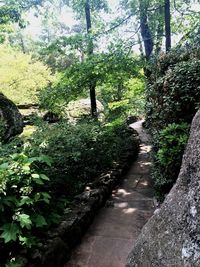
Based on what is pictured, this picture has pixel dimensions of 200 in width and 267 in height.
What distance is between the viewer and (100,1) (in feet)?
42.0

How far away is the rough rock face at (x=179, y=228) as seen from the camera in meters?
2.27

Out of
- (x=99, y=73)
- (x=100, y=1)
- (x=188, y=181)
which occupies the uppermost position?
(x=100, y=1)

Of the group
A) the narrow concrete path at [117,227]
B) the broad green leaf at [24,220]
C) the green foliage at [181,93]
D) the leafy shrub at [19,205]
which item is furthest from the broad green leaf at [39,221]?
the green foliage at [181,93]

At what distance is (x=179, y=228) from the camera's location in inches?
96.1

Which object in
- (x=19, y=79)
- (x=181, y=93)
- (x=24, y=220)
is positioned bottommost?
(x=24, y=220)

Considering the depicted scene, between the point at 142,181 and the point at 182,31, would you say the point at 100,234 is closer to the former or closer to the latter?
the point at 142,181

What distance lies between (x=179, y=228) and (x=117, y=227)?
93.6 inches

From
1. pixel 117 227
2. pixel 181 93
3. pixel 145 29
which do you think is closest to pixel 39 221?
pixel 117 227

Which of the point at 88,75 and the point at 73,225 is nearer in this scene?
the point at 73,225

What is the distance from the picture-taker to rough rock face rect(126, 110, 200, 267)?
7.45ft

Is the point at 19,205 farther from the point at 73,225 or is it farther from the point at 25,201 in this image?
the point at 73,225

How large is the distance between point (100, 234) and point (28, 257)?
1489mm

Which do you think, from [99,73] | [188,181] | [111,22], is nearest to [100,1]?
[111,22]

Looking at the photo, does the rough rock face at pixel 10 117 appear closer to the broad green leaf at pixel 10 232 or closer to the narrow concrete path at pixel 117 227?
the narrow concrete path at pixel 117 227
